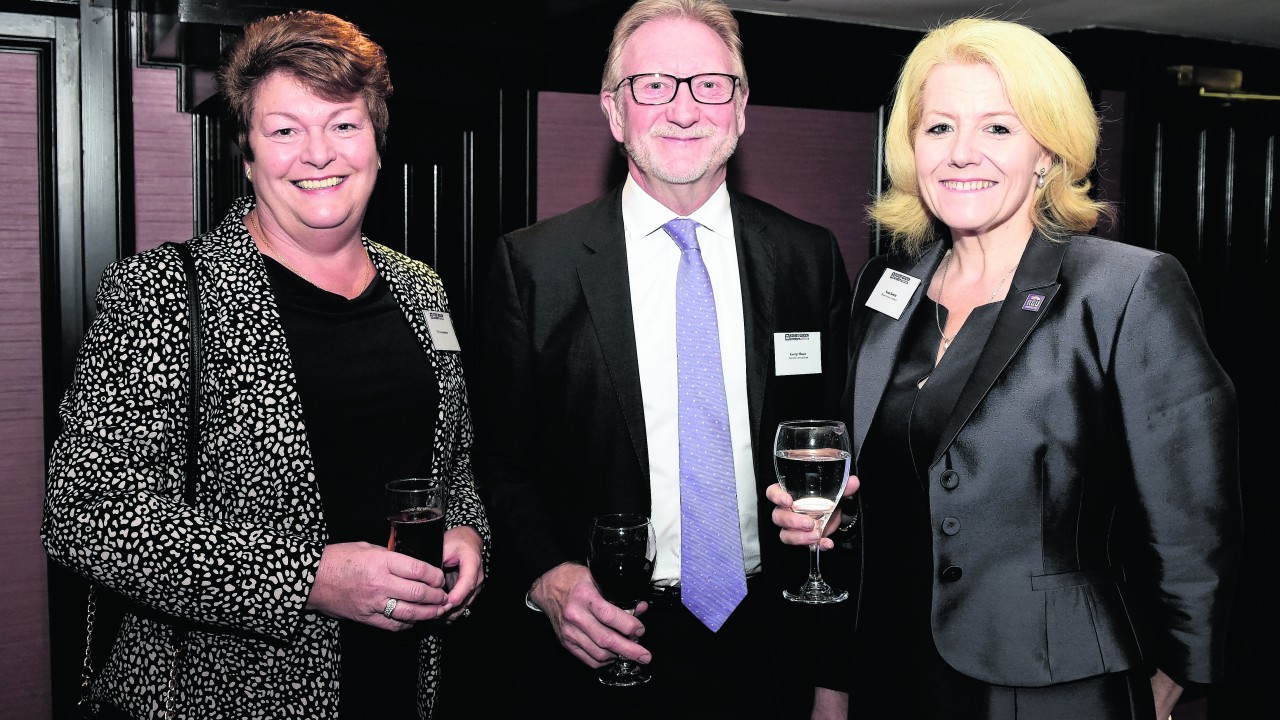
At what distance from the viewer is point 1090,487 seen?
1771mm

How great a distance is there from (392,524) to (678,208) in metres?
0.96

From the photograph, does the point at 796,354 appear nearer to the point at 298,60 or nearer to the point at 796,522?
the point at 796,522

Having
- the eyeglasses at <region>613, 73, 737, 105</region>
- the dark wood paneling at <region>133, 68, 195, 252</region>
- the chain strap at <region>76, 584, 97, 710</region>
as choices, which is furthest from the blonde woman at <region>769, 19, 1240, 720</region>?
the dark wood paneling at <region>133, 68, 195, 252</region>

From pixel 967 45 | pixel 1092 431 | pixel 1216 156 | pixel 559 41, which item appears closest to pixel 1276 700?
pixel 1092 431

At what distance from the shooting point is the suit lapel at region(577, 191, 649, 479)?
210cm

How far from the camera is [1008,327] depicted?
1.82 meters

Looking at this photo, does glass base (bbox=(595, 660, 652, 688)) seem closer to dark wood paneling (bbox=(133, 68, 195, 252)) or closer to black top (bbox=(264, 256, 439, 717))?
black top (bbox=(264, 256, 439, 717))

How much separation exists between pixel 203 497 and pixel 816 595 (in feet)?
3.68

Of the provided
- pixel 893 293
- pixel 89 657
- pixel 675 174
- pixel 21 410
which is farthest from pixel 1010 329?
pixel 21 410

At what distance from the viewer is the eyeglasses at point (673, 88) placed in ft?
7.30

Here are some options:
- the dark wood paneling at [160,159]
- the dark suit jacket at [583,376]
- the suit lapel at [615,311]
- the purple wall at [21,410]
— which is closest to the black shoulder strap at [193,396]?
the dark suit jacket at [583,376]

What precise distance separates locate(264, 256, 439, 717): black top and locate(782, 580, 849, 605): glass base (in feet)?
2.43

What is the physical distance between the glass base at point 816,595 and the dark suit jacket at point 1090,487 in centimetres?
18

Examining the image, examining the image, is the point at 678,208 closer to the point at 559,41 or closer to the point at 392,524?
the point at 392,524
